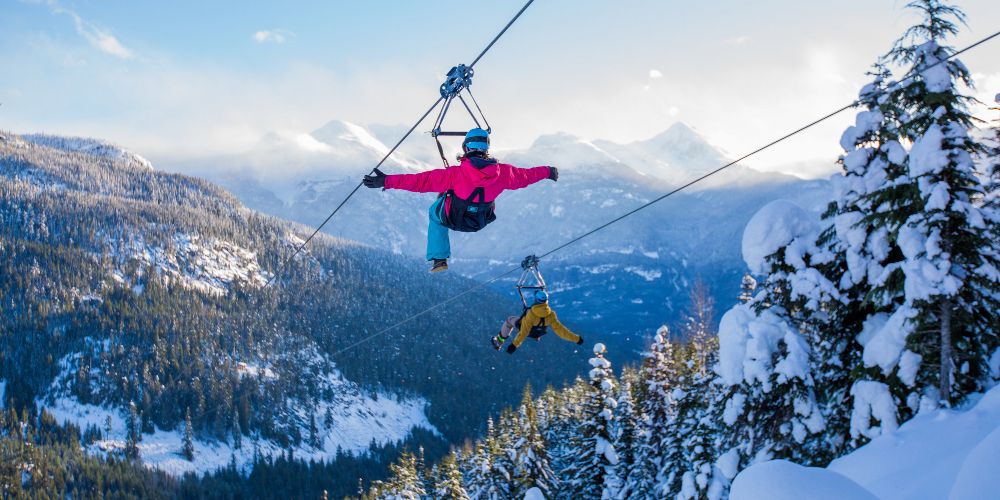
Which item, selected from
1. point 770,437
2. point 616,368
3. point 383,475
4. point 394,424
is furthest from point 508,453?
point 616,368

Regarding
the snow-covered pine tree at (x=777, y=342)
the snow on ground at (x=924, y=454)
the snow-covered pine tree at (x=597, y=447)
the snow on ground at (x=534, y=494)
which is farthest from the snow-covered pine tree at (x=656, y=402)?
the snow on ground at (x=924, y=454)

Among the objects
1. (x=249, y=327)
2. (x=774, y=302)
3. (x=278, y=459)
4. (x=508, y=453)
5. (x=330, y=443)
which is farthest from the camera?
(x=249, y=327)

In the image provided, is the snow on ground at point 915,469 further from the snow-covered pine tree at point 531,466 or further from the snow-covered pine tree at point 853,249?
the snow-covered pine tree at point 531,466

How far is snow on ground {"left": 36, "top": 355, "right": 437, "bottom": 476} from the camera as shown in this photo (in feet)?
390

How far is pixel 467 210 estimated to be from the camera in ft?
32.8

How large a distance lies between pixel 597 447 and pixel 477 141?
1792cm

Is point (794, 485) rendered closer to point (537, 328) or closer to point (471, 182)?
point (471, 182)

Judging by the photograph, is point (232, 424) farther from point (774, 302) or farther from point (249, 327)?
point (774, 302)

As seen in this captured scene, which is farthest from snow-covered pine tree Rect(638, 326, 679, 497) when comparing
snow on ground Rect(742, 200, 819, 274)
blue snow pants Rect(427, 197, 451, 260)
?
blue snow pants Rect(427, 197, 451, 260)

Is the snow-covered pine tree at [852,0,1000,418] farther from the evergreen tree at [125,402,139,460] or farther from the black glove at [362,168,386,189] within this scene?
the evergreen tree at [125,402,139,460]

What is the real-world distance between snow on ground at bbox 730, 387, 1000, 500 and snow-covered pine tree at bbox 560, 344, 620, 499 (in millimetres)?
15998

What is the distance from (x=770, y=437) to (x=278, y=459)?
12684 centimetres

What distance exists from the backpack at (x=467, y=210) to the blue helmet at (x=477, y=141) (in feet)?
1.99

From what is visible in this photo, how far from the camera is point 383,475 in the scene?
412ft
